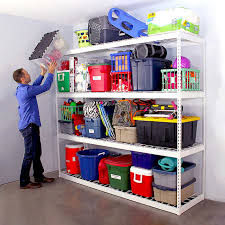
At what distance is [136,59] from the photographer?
3281 mm

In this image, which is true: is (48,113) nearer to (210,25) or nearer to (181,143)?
(181,143)

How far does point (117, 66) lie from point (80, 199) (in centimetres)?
171

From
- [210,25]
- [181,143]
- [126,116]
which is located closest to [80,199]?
[126,116]

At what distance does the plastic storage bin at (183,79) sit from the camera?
3.09 meters

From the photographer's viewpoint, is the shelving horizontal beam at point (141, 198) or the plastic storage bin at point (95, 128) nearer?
the shelving horizontal beam at point (141, 198)

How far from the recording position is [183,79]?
10.1ft

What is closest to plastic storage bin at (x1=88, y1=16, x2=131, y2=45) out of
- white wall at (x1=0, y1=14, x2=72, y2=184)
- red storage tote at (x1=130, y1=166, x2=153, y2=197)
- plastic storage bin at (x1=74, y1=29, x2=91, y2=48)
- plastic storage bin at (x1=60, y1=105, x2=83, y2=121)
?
plastic storage bin at (x1=74, y1=29, x2=91, y2=48)

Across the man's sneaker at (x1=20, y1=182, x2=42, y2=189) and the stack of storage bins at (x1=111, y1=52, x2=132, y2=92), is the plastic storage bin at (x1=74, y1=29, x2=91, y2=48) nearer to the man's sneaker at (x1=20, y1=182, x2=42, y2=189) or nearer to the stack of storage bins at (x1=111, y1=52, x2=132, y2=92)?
the stack of storage bins at (x1=111, y1=52, x2=132, y2=92)

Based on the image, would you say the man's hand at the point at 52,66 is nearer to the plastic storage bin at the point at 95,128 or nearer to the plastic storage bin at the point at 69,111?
the plastic storage bin at the point at 69,111

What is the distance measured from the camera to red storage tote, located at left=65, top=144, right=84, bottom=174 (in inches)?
170

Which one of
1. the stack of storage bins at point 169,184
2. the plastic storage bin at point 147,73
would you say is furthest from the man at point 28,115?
the stack of storage bins at point 169,184

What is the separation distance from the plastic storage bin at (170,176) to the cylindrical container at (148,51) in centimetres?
128
